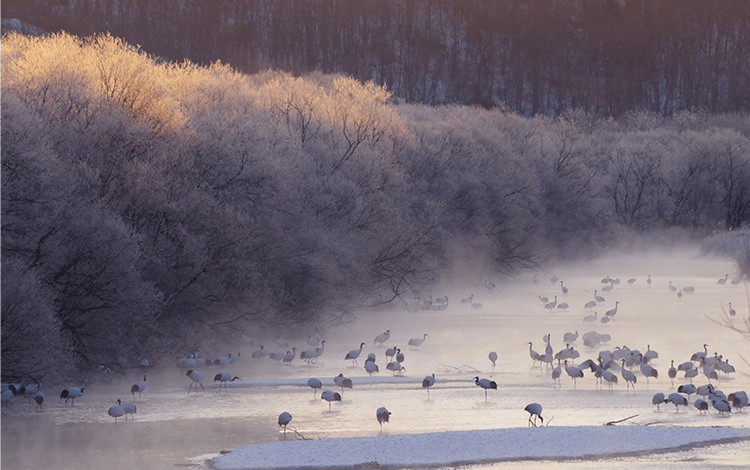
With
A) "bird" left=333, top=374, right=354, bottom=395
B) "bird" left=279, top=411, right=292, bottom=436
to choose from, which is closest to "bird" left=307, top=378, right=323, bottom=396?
"bird" left=333, top=374, right=354, bottom=395

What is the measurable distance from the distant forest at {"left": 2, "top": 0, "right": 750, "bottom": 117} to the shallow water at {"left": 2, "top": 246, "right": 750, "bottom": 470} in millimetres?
64642

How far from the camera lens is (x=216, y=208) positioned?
77.6ft

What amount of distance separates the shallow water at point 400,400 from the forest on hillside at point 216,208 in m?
1.50

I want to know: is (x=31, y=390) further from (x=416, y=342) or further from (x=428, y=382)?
(x=416, y=342)

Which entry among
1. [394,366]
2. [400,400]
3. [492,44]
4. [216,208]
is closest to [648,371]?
[394,366]

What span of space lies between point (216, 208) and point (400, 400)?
9211mm

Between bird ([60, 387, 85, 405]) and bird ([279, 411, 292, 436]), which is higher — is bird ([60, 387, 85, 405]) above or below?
Answer: above

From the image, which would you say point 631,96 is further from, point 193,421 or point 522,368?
point 193,421

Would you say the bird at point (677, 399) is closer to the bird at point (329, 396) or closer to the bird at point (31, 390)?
the bird at point (329, 396)

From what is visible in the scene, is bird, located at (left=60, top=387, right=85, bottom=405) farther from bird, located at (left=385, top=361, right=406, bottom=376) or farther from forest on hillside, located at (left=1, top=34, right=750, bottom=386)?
bird, located at (left=385, top=361, right=406, bottom=376)

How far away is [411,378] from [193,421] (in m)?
5.85

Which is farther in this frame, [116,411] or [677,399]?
[677,399]

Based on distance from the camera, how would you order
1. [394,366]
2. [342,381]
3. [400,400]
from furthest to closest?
[394,366] < [342,381] < [400,400]

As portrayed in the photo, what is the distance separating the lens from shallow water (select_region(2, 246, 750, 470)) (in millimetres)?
13391
